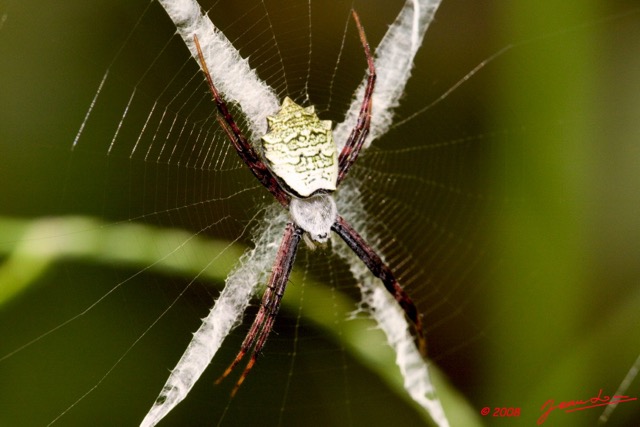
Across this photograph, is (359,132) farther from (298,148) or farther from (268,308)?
(268,308)

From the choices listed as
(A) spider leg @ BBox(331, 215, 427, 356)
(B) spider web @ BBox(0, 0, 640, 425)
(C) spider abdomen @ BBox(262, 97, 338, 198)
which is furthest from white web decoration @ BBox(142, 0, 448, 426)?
(C) spider abdomen @ BBox(262, 97, 338, 198)

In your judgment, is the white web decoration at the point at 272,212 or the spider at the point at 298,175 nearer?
the spider at the point at 298,175

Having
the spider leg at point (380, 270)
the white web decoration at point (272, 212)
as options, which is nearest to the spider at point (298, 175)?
the spider leg at point (380, 270)

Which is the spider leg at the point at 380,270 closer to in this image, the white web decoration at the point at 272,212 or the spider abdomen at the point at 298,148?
the white web decoration at the point at 272,212

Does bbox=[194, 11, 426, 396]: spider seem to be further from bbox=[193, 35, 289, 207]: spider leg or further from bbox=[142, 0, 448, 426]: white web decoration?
bbox=[142, 0, 448, 426]: white web decoration

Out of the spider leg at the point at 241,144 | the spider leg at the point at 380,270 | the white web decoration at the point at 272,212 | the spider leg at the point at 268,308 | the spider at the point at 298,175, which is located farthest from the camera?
the spider leg at the point at 380,270

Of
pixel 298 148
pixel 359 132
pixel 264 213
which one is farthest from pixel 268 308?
pixel 359 132

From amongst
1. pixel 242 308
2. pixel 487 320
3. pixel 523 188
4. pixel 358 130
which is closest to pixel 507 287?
pixel 487 320

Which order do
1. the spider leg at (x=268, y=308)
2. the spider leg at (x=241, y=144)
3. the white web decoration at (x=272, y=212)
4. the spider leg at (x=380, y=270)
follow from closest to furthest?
the spider leg at (x=241, y=144), the white web decoration at (x=272, y=212), the spider leg at (x=268, y=308), the spider leg at (x=380, y=270)
